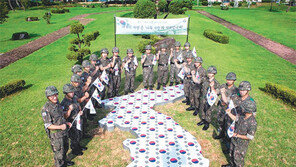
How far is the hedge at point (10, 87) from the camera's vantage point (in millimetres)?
11062

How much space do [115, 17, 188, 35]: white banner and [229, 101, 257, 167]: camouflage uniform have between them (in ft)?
26.2

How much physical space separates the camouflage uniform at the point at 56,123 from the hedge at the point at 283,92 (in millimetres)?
11376

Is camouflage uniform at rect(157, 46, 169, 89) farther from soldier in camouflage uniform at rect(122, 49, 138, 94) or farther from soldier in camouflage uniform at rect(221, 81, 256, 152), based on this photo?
soldier in camouflage uniform at rect(221, 81, 256, 152)

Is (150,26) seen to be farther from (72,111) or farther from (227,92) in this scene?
(72,111)

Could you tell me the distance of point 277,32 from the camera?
96.5 ft

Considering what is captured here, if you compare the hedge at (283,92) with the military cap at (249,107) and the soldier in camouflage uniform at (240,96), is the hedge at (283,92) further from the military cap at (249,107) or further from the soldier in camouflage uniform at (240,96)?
the military cap at (249,107)

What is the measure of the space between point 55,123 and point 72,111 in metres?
0.72

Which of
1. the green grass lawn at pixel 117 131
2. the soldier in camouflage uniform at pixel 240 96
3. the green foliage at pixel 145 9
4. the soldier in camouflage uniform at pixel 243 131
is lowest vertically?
the green grass lawn at pixel 117 131

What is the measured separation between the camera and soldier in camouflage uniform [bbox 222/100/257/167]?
17.8 feet

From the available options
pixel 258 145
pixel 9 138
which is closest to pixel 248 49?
pixel 258 145

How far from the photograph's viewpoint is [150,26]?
12.1 meters

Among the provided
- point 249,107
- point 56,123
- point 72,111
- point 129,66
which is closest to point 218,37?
point 129,66

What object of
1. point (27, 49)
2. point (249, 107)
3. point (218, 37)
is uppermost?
point (218, 37)

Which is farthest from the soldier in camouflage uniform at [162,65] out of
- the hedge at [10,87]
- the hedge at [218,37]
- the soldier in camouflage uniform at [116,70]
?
the hedge at [218,37]
